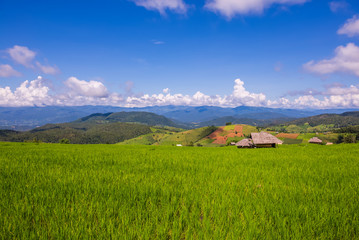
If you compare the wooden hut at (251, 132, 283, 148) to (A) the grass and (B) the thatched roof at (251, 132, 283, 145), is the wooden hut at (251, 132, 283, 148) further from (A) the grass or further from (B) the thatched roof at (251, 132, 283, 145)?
(A) the grass

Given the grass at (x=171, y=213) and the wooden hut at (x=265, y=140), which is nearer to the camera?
the grass at (x=171, y=213)

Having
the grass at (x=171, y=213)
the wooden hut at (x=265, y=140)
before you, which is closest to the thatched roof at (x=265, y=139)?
the wooden hut at (x=265, y=140)

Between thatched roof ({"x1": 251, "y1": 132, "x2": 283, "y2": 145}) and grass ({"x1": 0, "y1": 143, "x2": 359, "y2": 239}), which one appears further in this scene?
thatched roof ({"x1": 251, "y1": 132, "x2": 283, "y2": 145})

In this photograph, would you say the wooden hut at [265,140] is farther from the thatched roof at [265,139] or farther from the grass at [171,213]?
the grass at [171,213]

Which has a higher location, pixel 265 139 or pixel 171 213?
pixel 171 213

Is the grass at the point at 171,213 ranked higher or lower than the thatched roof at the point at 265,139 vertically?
higher

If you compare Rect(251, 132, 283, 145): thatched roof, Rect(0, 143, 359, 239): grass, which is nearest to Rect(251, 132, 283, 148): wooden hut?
Rect(251, 132, 283, 145): thatched roof

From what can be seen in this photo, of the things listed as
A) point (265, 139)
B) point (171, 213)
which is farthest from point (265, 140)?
point (171, 213)

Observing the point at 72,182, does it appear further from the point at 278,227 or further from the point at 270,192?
the point at 270,192

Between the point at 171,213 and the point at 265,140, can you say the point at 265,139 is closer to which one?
the point at 265,140

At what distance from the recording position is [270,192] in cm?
384

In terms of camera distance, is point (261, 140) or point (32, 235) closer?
point (32, 235)

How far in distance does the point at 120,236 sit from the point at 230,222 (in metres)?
1.64

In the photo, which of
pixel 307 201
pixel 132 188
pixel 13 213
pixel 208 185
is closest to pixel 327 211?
pixel 307 201
